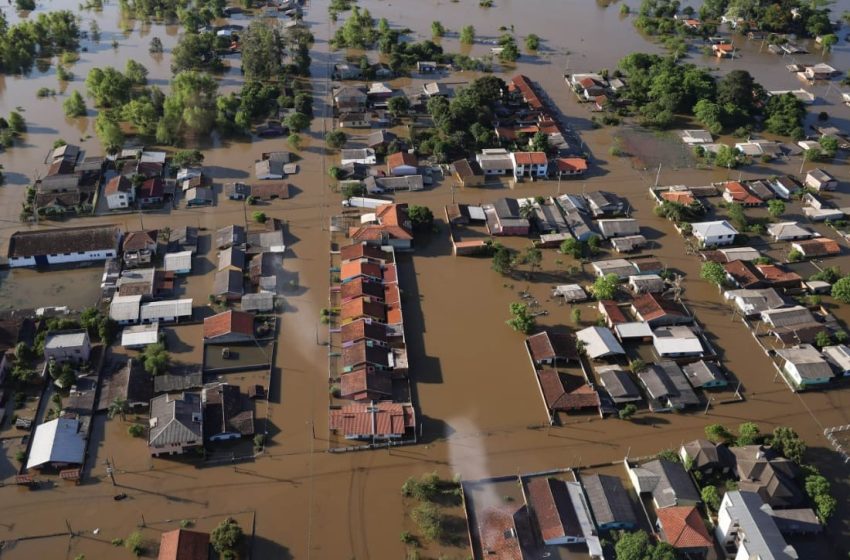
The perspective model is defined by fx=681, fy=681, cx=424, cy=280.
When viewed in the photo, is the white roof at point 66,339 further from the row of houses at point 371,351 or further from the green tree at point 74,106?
the green tree at point 74,106

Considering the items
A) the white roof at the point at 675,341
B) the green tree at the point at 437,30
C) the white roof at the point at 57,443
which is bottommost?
the white roof at the point at 57,443


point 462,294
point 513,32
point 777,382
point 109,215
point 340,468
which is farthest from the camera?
point 513,32

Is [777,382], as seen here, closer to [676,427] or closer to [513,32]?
[676,427]

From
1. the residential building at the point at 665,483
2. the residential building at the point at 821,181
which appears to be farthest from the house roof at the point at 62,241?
the residential building at the point at 821,181

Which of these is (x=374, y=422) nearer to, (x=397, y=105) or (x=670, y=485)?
(x=670, y=485)

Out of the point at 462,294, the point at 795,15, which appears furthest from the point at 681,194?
the point at 795,15

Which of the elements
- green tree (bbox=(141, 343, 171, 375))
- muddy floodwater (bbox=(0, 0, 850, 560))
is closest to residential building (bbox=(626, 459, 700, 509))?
muddy floodwater (bbox=(0, 0, 850, 560))

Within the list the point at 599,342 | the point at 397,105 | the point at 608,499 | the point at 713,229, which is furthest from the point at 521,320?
the point at 397,105

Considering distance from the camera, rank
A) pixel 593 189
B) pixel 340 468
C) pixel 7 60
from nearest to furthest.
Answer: pixel 340 468 < pixel 593 189 < pixel 7 60
